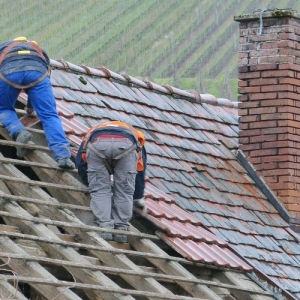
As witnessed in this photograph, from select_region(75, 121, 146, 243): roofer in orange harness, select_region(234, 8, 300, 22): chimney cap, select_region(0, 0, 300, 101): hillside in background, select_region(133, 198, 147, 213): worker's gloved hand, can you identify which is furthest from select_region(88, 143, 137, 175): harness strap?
select_region(0, 0, 300, 101): hillside in background

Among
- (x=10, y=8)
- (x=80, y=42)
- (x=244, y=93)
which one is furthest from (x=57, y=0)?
(x=244, y=93)

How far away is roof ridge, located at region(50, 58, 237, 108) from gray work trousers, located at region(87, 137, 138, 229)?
265cm

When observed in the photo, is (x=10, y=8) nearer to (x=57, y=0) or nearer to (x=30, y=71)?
(x=57, y=0)

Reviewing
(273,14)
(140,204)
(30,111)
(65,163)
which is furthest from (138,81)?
(65,163)

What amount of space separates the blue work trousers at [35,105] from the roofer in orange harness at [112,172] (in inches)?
14.5

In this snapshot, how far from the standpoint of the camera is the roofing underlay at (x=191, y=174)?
32.6 feet

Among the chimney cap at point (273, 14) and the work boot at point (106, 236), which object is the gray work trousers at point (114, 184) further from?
the chimney cap at point (273, 14)

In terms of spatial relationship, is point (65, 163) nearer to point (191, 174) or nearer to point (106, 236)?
point (106, 236)

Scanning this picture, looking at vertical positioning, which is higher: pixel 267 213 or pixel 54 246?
pixel 267 213

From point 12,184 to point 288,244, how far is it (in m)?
3.56

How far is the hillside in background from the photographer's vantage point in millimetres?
50594

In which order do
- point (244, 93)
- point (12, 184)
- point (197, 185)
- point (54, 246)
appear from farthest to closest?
point (244, 93) < point (197, 185) < point (12, 184) < point (54, 246)

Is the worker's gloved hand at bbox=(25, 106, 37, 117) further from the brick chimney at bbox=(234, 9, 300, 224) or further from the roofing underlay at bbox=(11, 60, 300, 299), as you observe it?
the brick chimney at bbox=(234, 9, 300, 224)

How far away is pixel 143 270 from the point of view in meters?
8.91
